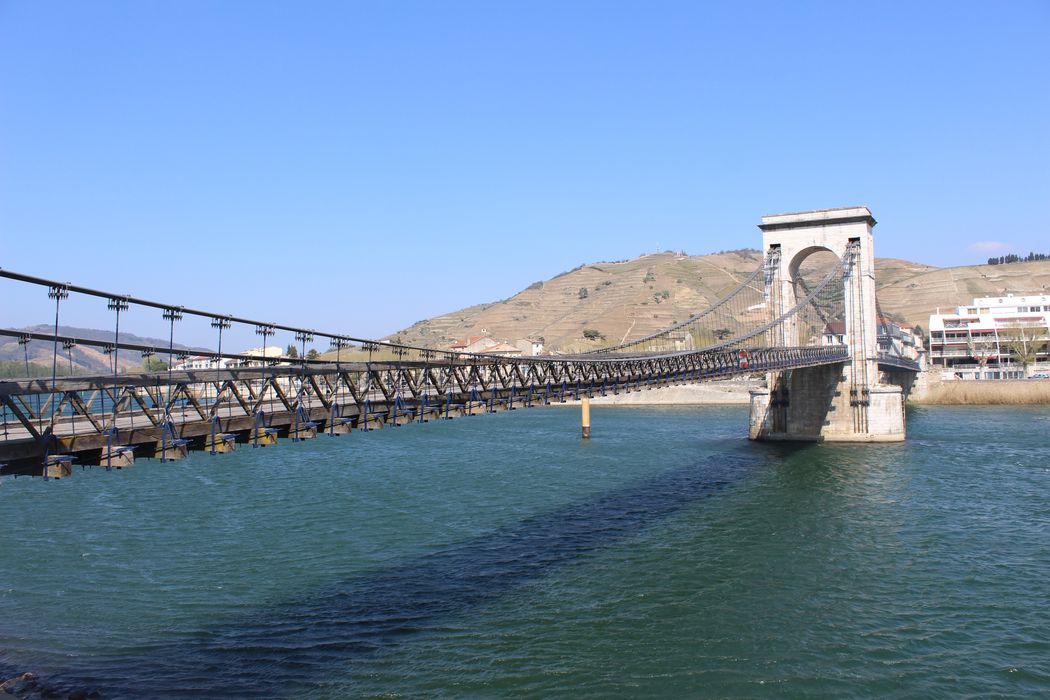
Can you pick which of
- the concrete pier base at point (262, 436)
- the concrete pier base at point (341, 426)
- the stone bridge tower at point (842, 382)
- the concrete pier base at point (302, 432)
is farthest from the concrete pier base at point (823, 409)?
the concrete pier base at point (262, 436)

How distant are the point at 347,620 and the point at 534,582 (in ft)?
16.6

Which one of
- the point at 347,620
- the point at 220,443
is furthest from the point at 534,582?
the point at 220,443

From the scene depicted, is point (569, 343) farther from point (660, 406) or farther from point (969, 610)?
point (969, 610)

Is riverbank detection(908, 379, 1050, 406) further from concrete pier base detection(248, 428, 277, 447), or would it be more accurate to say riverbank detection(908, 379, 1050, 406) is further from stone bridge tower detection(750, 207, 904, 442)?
concrete pier base detection(248, 428, 277, 447)

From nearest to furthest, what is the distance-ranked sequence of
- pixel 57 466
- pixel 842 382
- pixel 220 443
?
1. pixel 57 466
2. pixel 220 443
3. pixel 842 382

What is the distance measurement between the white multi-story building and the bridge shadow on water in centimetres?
8115

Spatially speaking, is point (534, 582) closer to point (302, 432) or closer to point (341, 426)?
point (341, 426)

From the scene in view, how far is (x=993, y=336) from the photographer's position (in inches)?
3878

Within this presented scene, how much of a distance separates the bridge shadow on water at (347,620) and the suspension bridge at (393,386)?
4.15m

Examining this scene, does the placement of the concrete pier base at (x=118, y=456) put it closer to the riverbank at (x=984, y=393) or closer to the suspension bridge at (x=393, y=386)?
the suspension bridge at (x=393, y=386)

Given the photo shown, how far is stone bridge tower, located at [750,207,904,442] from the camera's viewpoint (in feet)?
164

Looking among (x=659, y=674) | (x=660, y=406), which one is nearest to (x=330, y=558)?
(x=659, y=674)

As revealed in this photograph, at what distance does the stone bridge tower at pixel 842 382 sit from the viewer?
4988 centimetres

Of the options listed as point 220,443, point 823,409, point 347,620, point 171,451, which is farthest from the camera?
point 823,409
